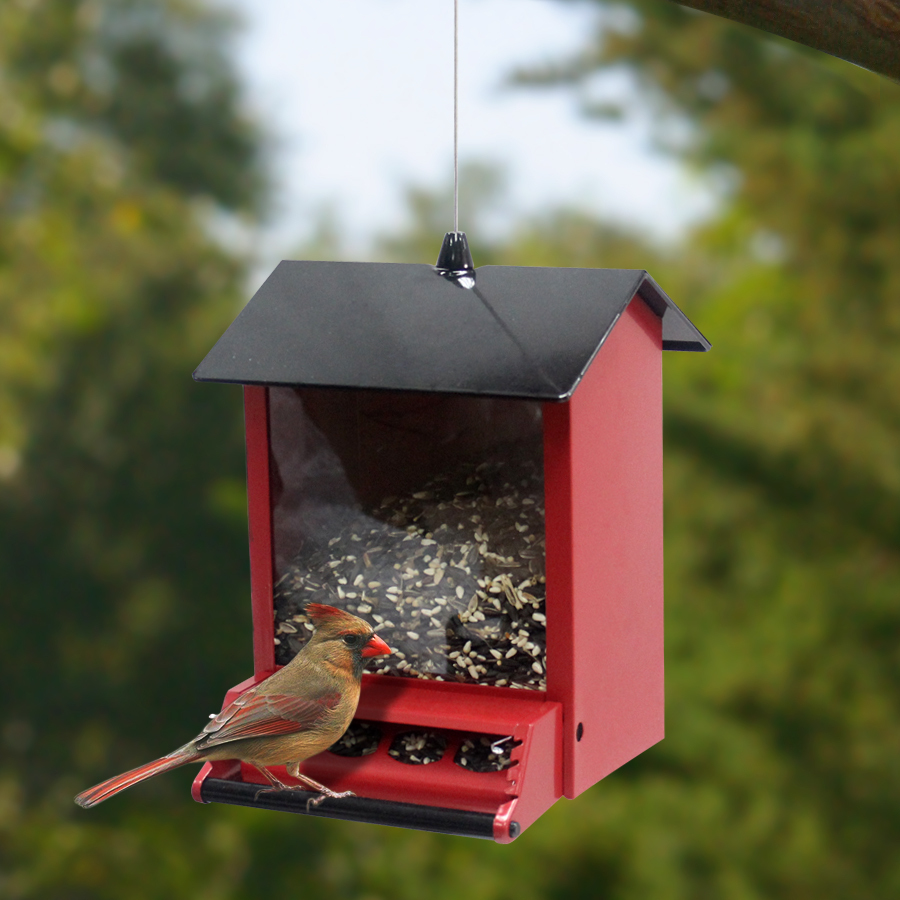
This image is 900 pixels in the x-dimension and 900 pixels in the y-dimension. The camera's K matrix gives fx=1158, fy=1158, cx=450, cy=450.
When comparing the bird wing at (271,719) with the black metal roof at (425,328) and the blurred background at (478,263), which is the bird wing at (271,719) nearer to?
the black metal roof at (425,328)

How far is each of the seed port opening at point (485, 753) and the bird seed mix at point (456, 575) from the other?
0.07 metres

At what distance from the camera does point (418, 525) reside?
1279 millimetres

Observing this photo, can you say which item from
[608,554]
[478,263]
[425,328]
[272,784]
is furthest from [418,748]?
[478,263]

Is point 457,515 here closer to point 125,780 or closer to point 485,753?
point 485,753

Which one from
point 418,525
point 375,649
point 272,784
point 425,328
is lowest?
point 272,784

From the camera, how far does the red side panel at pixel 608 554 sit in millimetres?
1194

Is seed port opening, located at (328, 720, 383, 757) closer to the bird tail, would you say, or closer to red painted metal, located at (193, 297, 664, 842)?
red painted metal, located at (193, 297, 664, 842)

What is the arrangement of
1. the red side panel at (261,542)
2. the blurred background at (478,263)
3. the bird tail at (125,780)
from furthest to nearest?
the blurred background at (478,263) < the red side panel at (261,542) < the bird tail at (125,780)

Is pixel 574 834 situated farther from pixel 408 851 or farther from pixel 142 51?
pixel 142 51

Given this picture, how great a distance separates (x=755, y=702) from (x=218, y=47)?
3.47 meters

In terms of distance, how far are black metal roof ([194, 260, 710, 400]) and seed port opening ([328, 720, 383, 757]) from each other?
38cm

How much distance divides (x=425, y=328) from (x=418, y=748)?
45 cm

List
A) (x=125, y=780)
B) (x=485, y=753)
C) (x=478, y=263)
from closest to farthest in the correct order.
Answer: (x=125, y=780) < (x=485, y=753) < (x=478, y=263)

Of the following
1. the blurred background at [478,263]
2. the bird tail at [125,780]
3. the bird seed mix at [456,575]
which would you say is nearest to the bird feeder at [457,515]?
the bird seed mix at [456,575]
